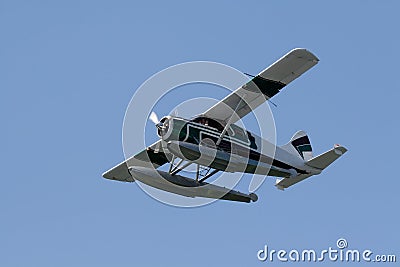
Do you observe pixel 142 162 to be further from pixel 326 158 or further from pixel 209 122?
pixel 326 158

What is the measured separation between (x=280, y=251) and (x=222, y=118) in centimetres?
509

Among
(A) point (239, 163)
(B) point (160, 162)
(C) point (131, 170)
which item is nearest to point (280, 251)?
(A) point (239, 163)

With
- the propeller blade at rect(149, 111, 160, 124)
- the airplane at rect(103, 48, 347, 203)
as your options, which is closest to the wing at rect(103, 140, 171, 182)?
the airplane at rect(103, 48, 347, 203)

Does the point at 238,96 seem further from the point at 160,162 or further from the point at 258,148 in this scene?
the point at 160,162

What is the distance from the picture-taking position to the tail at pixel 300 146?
28.6 metres

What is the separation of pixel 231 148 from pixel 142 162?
14.8 feet

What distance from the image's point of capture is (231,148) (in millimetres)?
26172

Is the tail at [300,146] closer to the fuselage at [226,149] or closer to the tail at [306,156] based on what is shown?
the tail at [306,156]

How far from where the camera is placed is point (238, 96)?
1063 inches

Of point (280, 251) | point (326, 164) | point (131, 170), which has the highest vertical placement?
point (131, 170)

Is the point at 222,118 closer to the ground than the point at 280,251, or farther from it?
farther from it

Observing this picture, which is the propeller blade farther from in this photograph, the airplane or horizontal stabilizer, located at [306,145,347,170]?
horizontal stabilizer, located at [306,145,347,170]

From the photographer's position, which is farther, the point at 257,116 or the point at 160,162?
the point at 160,162

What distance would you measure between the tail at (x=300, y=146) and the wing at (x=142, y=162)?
3.90 meters
